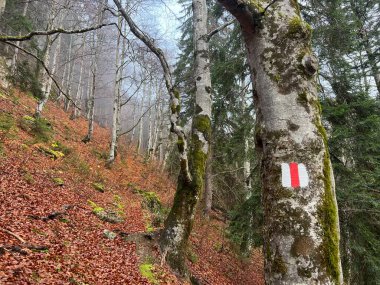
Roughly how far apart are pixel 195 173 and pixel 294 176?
4297mm

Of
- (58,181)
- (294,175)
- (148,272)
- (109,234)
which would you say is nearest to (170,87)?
(148,272)

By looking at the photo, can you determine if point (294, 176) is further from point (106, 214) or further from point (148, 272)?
point (106, 214)

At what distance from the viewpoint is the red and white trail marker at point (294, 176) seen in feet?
6.24

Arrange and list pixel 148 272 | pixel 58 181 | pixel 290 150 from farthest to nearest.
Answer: pixel 58 181 → pixel 148 272 → pixel 290 150

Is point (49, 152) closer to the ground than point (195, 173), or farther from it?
farther from it

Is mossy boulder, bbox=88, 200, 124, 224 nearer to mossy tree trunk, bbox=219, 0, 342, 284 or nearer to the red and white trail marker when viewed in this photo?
mossy tree trunk, bbox=219, 0, 342, 284

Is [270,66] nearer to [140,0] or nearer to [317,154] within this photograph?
[317,154]

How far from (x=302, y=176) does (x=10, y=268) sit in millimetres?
4036

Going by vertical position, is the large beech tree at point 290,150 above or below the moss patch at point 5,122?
below

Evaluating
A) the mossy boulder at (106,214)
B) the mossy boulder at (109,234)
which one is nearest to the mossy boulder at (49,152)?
the mossy boulder at (106,214)

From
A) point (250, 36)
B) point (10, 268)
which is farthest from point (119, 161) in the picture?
point (250, 36)

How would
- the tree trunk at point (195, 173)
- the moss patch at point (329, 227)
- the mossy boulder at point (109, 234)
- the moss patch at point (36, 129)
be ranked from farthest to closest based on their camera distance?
1. the moss patch at point (36, 129)
2. the mossy boulder at point (109, 234)
3. the tree trunk at point (195, 173)
4. the moss patch at point (329, 227)

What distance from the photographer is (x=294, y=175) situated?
192 centimetres

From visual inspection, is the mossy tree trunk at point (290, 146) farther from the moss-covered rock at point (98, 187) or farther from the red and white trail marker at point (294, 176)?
the moss-covered rock at point (98, 187)
